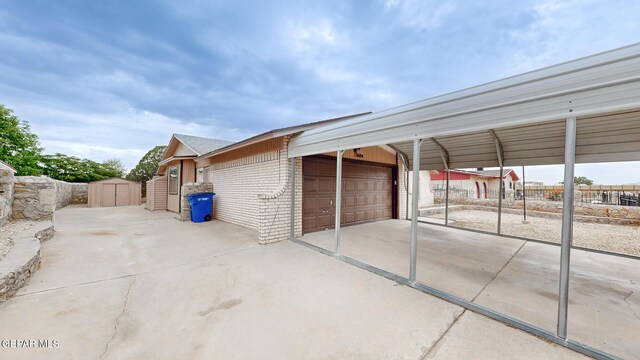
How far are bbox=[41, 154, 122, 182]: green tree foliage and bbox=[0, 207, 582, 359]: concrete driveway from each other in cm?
2451

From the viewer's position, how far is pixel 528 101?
2273 mm

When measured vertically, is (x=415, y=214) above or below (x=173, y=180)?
below

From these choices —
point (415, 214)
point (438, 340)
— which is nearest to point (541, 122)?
point (415, 214)

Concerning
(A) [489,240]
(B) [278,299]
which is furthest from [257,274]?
(A) [489,240]

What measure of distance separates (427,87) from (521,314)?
→ 1502cm

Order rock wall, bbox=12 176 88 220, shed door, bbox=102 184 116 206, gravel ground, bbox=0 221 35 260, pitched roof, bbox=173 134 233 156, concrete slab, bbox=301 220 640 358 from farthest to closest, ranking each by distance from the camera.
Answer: shed door, bbox=102 184 116 206 → pitched roof, bbox=173 134 233 156 → rock wall, bbox=12 176 88 220 → gravel ground, bbox=0 221 35 260 → concrete slab, bbox=301 220 640 358

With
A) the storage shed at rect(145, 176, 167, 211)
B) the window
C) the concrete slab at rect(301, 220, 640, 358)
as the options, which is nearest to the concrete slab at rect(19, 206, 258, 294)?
the concrete slab at rect(301, 220, 640, 358)

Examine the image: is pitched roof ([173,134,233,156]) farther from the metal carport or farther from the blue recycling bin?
the metal carport

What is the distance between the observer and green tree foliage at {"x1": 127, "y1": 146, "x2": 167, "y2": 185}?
20756 millimetres

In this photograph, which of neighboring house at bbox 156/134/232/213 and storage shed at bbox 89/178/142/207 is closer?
neighboring house at bbox 156/134/232/213

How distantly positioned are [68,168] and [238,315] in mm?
29807

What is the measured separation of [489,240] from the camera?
6070mm

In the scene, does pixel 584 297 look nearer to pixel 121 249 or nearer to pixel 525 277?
pixel 525 277

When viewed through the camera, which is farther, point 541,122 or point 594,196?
point 594,196
